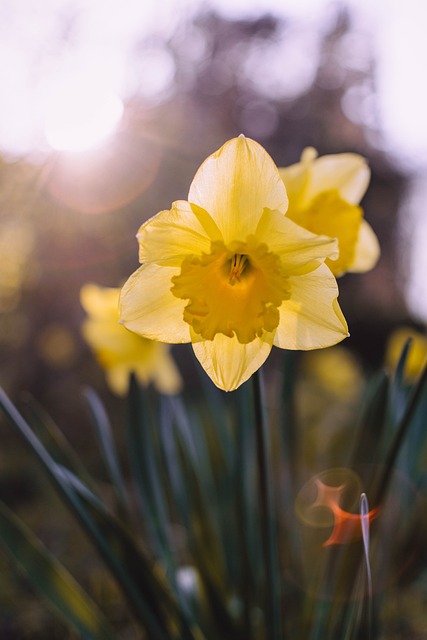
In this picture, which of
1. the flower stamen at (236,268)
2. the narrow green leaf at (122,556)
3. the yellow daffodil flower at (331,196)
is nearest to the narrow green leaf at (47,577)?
the narrow green leaf at (122,556)

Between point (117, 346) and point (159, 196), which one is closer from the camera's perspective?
point (117, 346)

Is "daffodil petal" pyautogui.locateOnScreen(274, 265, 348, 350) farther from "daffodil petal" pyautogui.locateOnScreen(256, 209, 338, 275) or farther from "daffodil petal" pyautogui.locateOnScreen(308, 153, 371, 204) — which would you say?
"daffodil petal" pyautogui.locateOnScreen(308, 153, 371, 204)

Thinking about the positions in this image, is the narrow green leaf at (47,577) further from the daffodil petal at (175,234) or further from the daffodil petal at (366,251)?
the daffodil petal at (366,251)

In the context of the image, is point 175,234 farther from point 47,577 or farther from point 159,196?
point 159,196

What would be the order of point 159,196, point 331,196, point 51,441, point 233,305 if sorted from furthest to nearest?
point 159,196 → point 51,441 → point 331,196 → point 233,305

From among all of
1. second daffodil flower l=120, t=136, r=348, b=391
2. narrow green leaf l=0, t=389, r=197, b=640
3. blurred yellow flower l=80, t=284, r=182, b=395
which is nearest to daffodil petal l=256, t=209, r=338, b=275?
second daffodil flower l=120, t=136, r=348, b=391

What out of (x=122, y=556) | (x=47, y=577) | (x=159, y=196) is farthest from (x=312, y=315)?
(x=159, y=196)

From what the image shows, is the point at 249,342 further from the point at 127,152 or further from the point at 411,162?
the point at 411,162
